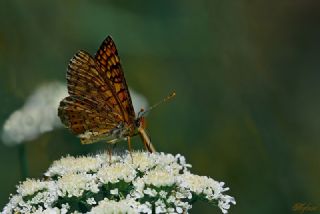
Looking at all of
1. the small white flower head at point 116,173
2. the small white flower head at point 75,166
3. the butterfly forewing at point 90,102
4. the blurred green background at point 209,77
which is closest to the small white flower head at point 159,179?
the small white flower head at point 116,173

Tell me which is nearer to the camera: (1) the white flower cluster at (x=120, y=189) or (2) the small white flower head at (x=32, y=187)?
(1) the white flower cluster at (x=120, y=189)

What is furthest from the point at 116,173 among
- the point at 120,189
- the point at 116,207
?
the point at 116,207

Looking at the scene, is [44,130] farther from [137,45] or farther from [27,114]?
[137,45]

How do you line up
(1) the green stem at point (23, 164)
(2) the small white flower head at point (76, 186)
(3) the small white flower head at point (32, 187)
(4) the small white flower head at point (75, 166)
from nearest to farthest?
(2) the small white flower head at point (76, 186), (3) the small white flower head at point (32, 187), (4) the small white flower head at point (75, 166), (1) the green stem at point (23, 164)

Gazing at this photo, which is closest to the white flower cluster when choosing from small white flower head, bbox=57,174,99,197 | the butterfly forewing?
small white flower head, bbox=57,174,99,197

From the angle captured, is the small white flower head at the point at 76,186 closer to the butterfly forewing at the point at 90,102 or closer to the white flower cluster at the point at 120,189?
the white flower cluster at the point at 120,189

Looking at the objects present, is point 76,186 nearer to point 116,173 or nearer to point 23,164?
point 116,173
